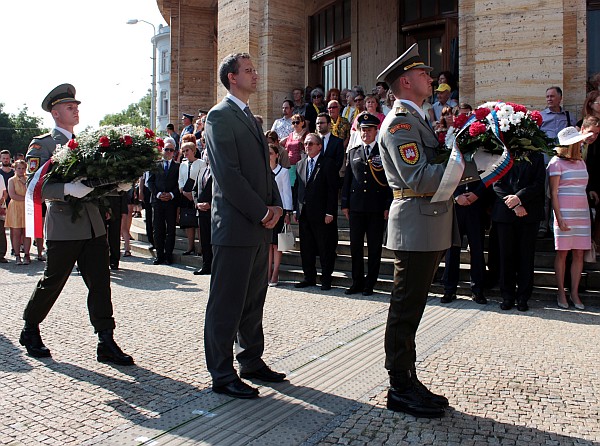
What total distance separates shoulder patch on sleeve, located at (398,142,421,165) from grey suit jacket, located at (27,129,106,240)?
8.61ft

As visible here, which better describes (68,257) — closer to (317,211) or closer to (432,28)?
(317,211)

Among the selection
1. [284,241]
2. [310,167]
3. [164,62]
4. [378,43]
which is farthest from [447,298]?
[164,62]

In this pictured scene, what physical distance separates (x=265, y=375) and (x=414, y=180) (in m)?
1.79

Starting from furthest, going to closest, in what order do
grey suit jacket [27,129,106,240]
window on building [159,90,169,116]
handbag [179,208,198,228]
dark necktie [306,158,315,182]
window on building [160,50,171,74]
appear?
window on building [160,50,171,74] < window on building [159,90,169,116] < handbag [179,208,198,228] < dark necktie [306,158,315,182] < grey suit jacket [27,129,106,240]

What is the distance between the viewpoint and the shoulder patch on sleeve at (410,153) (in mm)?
Answer: 3742

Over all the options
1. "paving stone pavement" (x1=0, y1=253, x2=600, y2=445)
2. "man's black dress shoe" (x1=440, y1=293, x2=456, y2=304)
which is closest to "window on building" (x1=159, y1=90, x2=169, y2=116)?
"paving stone pavement" (x1=0, y1=253, x2=600, y2=445)

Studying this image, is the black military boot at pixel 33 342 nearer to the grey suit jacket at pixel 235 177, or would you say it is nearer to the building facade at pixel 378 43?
the grey suit jacket at pixel 235 177

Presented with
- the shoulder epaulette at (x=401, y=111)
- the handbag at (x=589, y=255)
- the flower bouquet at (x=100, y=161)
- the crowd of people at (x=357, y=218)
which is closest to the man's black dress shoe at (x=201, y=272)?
the crowd of people at (x=357, y=218)

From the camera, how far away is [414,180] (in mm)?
3705

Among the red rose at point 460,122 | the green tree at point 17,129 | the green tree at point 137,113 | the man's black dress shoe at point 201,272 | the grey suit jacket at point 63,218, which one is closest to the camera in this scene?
the red rose at point 460,122

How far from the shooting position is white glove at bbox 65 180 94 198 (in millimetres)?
4750

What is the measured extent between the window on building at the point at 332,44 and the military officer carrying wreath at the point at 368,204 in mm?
8456

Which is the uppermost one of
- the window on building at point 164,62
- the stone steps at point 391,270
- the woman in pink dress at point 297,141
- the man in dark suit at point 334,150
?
the window on building at point 164,62

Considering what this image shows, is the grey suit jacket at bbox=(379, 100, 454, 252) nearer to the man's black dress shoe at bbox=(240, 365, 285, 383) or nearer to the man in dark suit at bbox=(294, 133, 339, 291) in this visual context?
the man's black dress shoe at bbox=(240, 365, 285, 383)
